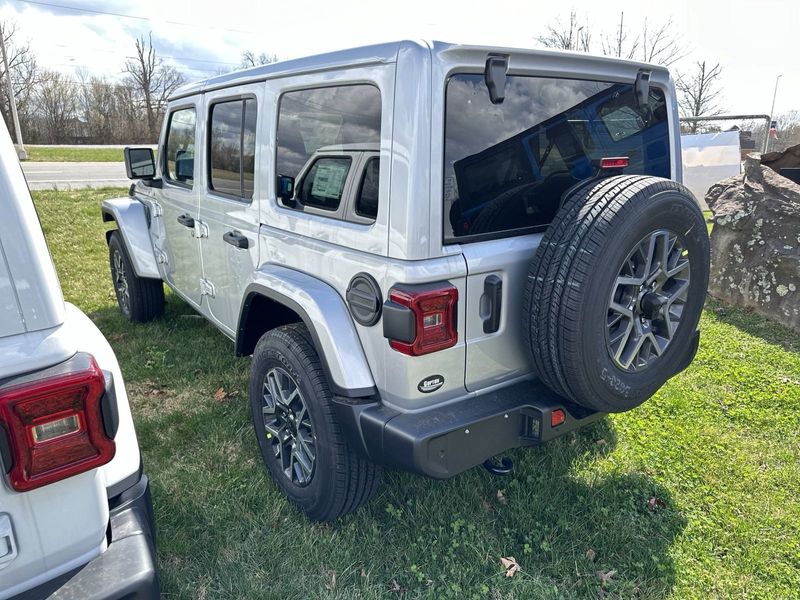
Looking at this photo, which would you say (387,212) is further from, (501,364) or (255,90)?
(255,90)

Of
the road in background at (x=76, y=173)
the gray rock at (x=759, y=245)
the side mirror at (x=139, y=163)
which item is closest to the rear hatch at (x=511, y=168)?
the side mirror at (x=139, y=163)

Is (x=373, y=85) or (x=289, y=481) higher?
(x=373, y=85)

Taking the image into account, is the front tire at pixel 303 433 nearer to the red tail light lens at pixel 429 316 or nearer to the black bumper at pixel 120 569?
the red tail light lens at pixel 429 316

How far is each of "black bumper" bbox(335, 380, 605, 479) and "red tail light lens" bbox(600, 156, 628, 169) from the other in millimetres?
1029

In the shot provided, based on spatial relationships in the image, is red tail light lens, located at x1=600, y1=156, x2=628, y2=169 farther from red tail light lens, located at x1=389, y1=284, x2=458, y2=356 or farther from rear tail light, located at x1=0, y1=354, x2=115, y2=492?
rear tail light, located at x1=0, y1=354, x2=115, y2=492

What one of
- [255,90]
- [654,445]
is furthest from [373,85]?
[654,445]

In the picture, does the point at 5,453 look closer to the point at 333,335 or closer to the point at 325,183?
the point at 333,335

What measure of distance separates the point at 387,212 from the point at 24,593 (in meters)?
1.55

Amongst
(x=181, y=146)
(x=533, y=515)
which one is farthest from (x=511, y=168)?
(x=181, y=146)

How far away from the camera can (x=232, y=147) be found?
10.6ft

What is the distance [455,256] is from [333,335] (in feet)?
1.94

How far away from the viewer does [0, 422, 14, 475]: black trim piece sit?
126cm

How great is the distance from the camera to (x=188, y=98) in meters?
3.82

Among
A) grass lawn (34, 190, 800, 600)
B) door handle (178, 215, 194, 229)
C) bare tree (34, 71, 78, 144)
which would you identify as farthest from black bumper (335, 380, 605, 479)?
bare tree (34, 71, 78, 144)
